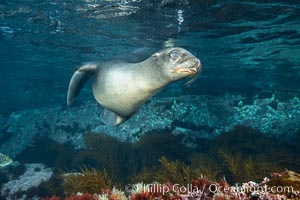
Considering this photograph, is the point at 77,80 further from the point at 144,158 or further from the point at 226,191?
→ the point at 144,158

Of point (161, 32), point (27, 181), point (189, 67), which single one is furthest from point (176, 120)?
point (189, 67)

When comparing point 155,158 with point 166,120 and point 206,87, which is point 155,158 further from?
point 206,87

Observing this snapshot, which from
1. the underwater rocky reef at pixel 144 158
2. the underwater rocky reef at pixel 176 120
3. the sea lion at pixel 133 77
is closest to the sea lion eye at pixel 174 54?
the sea lion at pixel 133 77

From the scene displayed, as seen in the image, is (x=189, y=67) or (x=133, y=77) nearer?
(x=189, y=67)

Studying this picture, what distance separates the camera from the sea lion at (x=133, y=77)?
14.4 ft

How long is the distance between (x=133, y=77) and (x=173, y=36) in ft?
36.5

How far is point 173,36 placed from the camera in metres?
16.0

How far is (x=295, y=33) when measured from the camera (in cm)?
1495

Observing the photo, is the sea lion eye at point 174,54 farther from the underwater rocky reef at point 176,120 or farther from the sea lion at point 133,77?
the underwater rocky reef at point 176,120

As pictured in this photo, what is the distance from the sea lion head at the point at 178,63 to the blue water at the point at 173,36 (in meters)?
7.13

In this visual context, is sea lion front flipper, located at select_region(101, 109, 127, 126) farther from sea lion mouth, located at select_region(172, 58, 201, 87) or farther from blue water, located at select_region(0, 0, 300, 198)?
blue water, located at select_region(0, 0, 300, 198)

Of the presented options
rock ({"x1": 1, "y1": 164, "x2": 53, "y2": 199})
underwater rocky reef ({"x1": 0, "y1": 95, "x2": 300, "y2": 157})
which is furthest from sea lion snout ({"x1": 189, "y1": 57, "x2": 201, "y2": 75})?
underwater rocky reef ({"x1": 0, "y1": 95, "x2": 300, "y2": 157})

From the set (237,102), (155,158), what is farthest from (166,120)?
(237,102)

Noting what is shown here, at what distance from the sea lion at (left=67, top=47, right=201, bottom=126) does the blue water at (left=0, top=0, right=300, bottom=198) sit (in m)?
5.37
